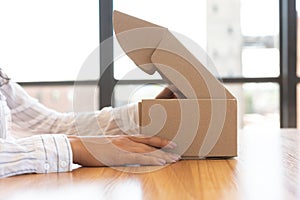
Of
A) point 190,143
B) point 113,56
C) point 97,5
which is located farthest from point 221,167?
point 97,5

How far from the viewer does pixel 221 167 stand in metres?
0.83

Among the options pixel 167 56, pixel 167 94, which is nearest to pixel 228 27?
pixel 167 94

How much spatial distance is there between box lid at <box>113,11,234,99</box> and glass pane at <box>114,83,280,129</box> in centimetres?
210

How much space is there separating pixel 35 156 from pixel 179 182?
30 cm

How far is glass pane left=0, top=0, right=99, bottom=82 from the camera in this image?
→ 10.3 feet

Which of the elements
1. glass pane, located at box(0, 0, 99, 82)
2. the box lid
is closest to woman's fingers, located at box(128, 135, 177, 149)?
the box lid

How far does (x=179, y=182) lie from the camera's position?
0.68 meters

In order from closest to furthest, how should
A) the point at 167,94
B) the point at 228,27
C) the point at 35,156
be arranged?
the point at 35,156 → the point at 167,94 → the point at 228,27

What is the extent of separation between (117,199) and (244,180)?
237mm

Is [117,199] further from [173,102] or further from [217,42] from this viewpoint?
[217,42]

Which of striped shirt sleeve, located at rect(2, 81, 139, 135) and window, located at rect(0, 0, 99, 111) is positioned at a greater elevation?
window, located at rect(0, 0, 99, 111)

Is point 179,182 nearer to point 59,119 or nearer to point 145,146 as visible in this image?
point 145,146

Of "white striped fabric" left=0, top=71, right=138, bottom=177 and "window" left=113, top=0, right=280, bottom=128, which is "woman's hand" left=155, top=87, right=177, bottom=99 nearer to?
"white striped fabric" left=0, top=71, right=138, bottom=177

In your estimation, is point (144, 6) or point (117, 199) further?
point (144, 6)
